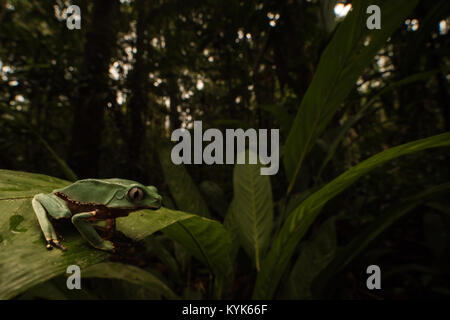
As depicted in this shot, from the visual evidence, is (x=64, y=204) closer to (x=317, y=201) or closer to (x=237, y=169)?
(x=317, y=201)

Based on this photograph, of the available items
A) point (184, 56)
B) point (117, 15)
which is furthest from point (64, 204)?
point (117, 15)

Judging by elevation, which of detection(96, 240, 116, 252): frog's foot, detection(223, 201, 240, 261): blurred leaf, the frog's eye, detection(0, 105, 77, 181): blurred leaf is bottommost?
detection(223, 201, 240, 261): blurred leaf

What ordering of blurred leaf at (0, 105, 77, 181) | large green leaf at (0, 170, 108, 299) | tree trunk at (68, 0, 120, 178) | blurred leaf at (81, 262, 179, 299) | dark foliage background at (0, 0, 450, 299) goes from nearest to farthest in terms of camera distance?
large green leaf at (0, 170, 108, 299) < blurred leaf at (0, 105, 77, 181) < blurred leaf at (81, 262, 179, 299) < dark foliage background at (0, 0, 450, 299) < tree trunk at (68, 0, 120, 178)

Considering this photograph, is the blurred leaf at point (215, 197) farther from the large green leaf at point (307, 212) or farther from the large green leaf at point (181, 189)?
the large green leaf at point (307, 212)

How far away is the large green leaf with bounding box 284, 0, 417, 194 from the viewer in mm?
399

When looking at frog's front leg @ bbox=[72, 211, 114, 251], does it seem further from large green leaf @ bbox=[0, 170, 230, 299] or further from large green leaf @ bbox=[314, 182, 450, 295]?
large green leaf @ bbox=[314, 182, 450, 295]

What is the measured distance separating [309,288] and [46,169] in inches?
65.3

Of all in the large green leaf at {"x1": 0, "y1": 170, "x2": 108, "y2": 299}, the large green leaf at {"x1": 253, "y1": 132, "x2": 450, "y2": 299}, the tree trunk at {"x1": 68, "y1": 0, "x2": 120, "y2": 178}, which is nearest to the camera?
the large green leaf at {"x1": 0, "y1": 170, "x2": 108, "y2": 299}

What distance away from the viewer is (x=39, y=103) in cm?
162

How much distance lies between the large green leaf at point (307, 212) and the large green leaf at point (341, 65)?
182mm

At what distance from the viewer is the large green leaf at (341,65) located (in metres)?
0.40

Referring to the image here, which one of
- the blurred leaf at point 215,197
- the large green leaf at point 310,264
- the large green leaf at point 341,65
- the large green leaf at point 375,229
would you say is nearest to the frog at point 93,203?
the large green leaf at point 341,65

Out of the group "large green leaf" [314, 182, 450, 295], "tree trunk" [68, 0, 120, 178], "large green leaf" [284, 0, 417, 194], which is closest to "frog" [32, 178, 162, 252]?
"large green leaf" [284, 0, 417, 194]

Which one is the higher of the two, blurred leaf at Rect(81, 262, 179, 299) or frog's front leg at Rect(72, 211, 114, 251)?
frog's front leg at Rect(72, 211, 114, 251)
